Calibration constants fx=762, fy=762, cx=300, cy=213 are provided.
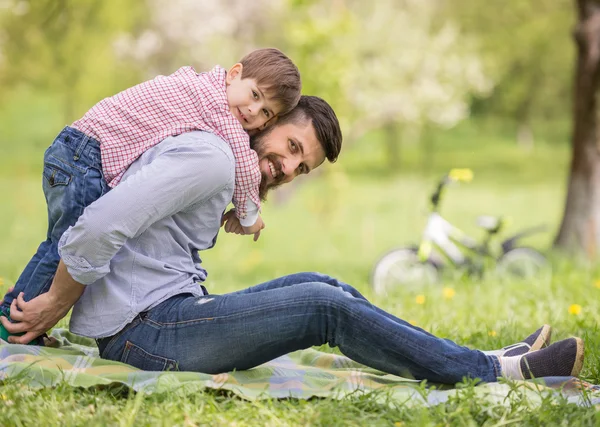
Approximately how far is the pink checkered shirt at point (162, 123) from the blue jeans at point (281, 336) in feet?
1.38

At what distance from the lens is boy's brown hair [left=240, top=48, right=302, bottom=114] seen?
2.60m

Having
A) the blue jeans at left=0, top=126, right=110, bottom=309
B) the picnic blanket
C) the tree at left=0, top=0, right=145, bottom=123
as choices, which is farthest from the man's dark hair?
the tree at left=0, top=0, right=145, bottom=123

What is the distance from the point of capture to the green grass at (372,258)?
219 centimetres

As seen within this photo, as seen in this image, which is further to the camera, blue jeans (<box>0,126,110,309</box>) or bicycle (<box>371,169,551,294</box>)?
bicycle (<box>371,169,551,294</box>)

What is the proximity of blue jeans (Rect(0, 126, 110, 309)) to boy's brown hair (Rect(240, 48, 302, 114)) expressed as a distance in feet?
1.93

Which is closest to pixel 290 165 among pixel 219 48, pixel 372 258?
pixel 372 258

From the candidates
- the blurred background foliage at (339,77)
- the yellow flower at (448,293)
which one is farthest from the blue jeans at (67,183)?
the blurred background foliage at (339,77)

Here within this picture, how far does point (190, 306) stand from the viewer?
2.46 meters

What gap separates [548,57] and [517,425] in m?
16.7

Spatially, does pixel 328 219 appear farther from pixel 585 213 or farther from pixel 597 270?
pixel 597 270

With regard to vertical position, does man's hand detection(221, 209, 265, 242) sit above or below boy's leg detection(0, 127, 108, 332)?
below

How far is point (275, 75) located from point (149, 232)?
2.24 ft

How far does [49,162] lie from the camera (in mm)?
2576

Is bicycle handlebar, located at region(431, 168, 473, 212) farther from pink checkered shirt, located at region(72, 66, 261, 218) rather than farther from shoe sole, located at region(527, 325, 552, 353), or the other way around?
pink checkered shirt, located at region(72, 66, 261, 218)
